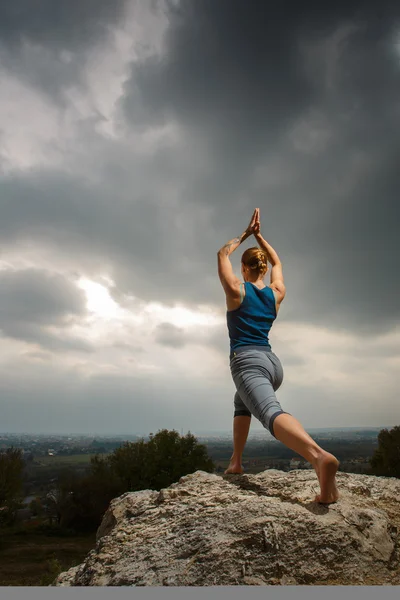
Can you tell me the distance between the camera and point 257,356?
2.32m

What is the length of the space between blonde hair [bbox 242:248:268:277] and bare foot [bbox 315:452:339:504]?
50.0 inches

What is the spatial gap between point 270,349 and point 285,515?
Result: 3.01ft

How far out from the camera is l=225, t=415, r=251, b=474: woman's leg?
255 centimetres

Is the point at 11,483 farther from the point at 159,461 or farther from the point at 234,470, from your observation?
the point at 234,470

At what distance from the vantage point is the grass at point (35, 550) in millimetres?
5470

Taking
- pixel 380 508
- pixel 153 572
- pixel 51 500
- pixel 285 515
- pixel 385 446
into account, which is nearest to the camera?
pixel 153 572

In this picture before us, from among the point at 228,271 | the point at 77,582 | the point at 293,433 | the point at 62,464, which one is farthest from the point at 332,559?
the point at 62,464

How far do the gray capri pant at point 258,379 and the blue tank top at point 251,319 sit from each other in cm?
6

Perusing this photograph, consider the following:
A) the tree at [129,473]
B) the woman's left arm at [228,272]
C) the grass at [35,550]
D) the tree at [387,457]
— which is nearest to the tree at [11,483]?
the grass at [35,550]

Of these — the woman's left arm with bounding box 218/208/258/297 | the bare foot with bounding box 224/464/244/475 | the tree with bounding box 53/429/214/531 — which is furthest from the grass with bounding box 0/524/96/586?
the woman's left arm with bounding box 218/208/258/297

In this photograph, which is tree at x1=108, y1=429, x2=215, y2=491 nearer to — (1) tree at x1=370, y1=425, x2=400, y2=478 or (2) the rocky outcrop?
(1) tree at x1=370, y1=425, x2=400, y2=478

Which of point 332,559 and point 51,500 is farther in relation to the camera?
point 51,500

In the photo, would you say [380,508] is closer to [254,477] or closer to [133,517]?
[254,477]

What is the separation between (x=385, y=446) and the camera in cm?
978
